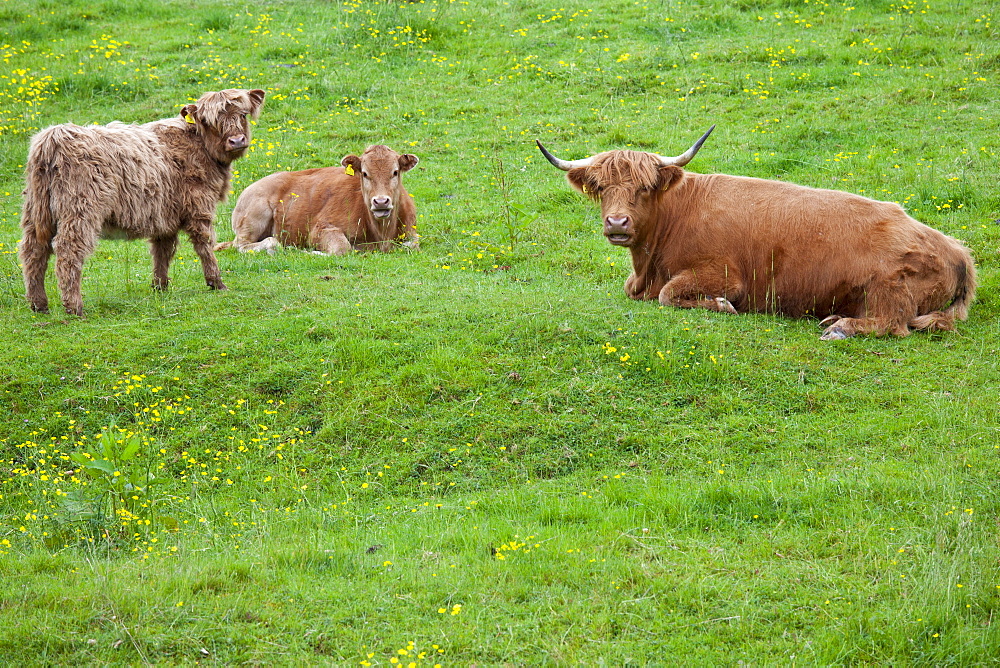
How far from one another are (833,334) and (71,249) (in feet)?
22.1

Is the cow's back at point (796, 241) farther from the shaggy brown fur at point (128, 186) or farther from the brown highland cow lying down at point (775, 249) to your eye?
the shaggy brown fur at point (128, 186)

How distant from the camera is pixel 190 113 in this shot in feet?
32.9

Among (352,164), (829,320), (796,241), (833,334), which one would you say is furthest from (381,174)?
(833,334)

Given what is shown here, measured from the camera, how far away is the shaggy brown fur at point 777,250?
29.3 feet

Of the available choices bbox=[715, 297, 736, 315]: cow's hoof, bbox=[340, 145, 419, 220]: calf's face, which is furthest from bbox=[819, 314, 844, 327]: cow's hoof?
bbox=[340, 145, 419, 220]: calf's face

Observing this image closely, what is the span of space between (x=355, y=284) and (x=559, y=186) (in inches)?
181

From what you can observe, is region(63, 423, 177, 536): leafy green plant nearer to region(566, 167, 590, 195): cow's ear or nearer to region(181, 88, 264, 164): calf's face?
region(181, 88, 264, 164): calf's face

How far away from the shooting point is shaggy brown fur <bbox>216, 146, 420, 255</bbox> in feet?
41.9

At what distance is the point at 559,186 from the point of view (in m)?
14.1

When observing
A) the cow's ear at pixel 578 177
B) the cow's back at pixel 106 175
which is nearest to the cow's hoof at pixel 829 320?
the cow's ear at pixel 578 177

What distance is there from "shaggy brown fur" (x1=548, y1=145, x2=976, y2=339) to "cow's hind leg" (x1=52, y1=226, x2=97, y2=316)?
4.58 m

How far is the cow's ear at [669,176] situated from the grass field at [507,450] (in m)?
1.36

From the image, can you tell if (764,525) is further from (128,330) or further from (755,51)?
(755,51)

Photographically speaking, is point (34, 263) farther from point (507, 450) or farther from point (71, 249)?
point (507, 450)
